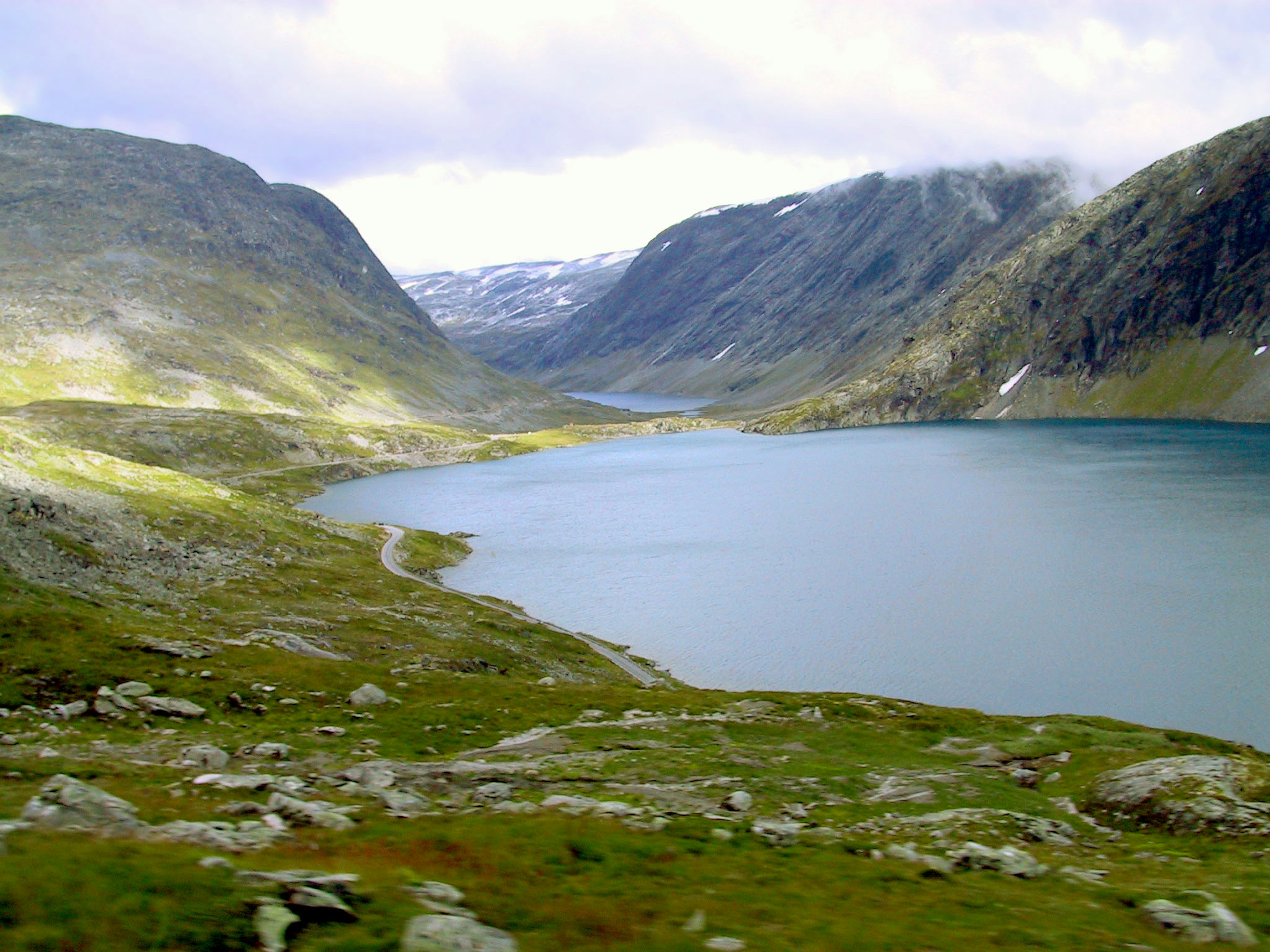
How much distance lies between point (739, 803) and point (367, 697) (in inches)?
745

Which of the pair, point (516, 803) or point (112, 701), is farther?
point (112, 701)

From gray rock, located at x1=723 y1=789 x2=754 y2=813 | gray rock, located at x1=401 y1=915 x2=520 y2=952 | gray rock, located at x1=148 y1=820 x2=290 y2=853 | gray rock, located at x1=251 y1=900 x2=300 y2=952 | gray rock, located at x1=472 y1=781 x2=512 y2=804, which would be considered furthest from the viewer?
gray rock, located at x1=723 y1=789 x2=754 y2=813

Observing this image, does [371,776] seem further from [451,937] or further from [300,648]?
[300,648]

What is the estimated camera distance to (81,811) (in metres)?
14.7

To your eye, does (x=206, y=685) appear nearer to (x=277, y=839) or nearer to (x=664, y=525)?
(x=277, y=839)

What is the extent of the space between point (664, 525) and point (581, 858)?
104373 millimetres

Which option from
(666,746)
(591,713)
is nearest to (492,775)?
(666,746)

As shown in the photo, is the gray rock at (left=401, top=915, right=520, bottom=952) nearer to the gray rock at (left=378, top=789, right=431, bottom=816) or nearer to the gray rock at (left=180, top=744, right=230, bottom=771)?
the gray rock at (left=378, top=789, right=431, bottom=816)

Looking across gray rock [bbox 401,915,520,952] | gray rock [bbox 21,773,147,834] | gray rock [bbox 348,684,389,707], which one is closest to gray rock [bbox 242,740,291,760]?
gray rock [bbox 348,684,389,707]

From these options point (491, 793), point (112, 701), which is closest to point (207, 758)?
point (112, 701)

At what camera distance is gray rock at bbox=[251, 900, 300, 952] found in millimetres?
9766

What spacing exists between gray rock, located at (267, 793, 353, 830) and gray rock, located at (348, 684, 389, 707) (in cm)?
1731

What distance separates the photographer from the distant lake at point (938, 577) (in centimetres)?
5616

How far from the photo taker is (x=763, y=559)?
3711 inches
